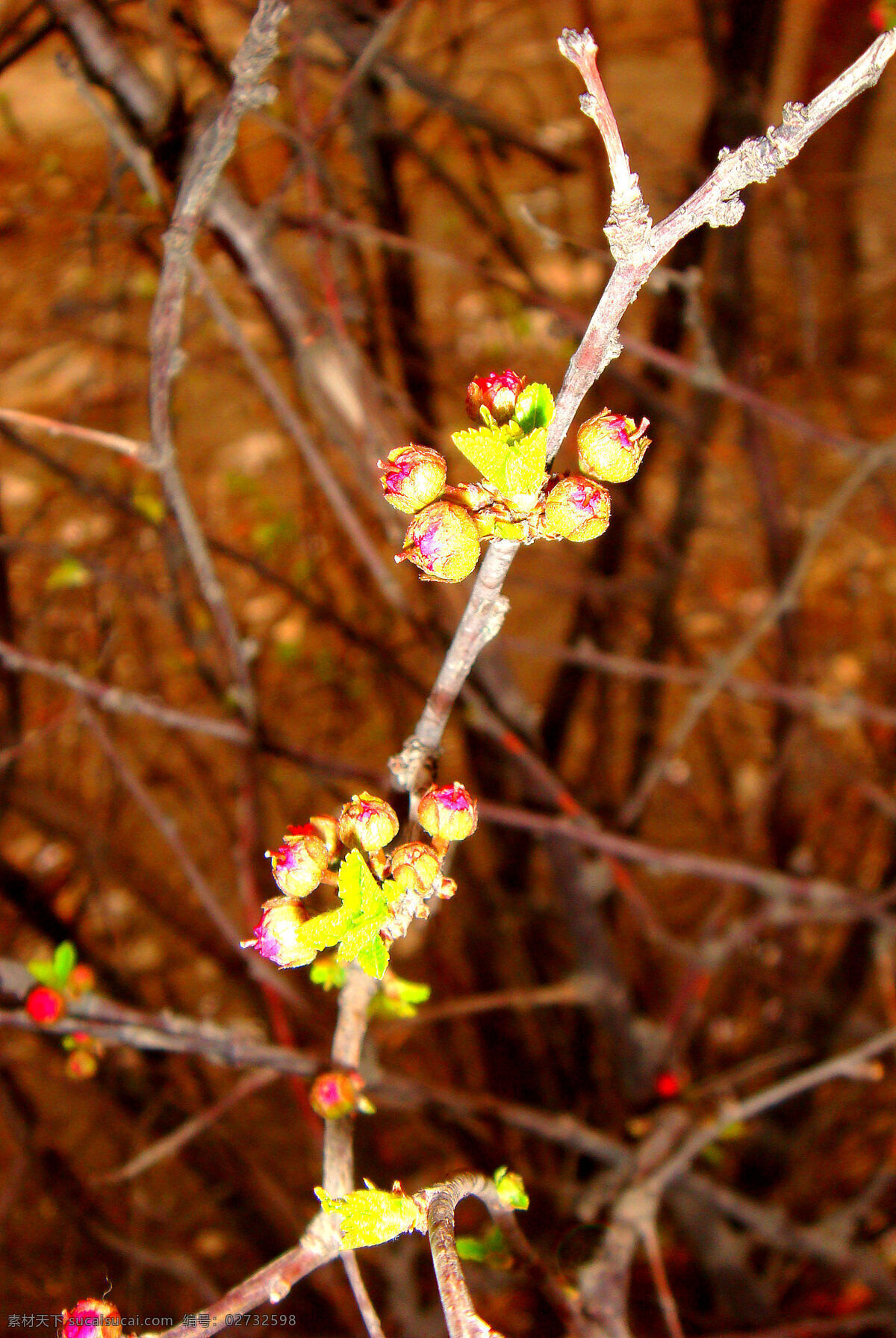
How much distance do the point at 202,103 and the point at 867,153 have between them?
4672mm

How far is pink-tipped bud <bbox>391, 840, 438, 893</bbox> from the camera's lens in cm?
57

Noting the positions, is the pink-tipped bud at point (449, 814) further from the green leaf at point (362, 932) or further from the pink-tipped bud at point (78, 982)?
the pink-tipped bud at point (78, 982)

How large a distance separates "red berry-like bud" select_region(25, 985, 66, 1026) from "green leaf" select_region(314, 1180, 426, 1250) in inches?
18.9

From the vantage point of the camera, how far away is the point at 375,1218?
0.55 meters

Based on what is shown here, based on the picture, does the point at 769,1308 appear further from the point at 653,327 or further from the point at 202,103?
the point at 202,103

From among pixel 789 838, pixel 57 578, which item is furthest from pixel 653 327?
pixel 57 578

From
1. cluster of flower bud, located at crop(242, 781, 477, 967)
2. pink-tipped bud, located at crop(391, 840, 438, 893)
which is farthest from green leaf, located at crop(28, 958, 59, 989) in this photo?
pink-tipped bud, located at crop(391, 840, 438, 893)

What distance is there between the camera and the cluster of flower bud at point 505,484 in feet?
1.64

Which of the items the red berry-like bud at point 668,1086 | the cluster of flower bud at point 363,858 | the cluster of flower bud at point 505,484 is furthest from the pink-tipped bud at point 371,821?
the red berry-like bud at point 668,1086

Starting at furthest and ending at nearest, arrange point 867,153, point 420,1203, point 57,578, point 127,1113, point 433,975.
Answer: point 867,153 → point 433,975 → point 127,1113 → point 57,578 → point 420,1203

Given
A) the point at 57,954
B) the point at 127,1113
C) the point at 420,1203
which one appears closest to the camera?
the point at 420,1203

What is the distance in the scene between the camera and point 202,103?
113cm

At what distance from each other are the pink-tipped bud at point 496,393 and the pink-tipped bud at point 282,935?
0.33 metres

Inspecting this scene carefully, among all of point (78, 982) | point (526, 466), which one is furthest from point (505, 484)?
point (78, 982)
